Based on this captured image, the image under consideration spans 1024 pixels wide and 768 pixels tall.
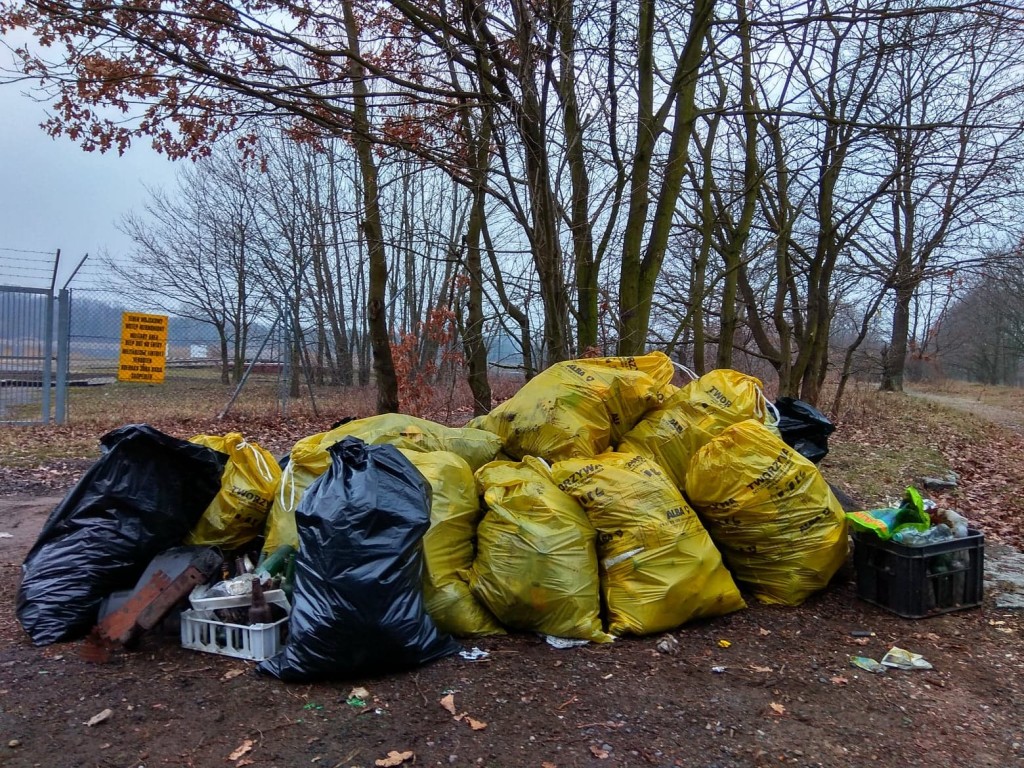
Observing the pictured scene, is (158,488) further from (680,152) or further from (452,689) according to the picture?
(680,152)

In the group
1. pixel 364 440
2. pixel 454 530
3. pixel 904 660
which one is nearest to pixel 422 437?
pixel 364 440

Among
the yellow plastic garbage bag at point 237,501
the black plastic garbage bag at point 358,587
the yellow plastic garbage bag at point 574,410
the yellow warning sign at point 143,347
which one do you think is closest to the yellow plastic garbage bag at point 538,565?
the black plastic garbage bag at point 358,587

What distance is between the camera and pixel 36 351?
8289mm

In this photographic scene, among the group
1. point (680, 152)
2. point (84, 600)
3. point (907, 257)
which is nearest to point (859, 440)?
point (907, 257)

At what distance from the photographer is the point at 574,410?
11.3ft

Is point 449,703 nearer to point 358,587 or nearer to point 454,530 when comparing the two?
point 358,587

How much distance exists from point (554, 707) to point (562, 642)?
462 millimetres

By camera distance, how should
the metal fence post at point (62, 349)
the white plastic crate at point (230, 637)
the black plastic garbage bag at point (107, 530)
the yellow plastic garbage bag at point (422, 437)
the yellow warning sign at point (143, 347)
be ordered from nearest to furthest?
the white plastic crate at point (230, 637)
the black plastic garbage bag at point (107, 530)
the yellow plastic garbage bag at point (422, 437)
the metal fence post at point (62, 349)
the yellow warning sign at point (143, 347)

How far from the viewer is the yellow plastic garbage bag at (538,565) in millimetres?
2703

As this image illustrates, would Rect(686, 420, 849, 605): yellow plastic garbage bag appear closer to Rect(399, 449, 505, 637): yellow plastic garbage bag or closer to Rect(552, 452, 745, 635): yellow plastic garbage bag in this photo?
Rect(552, 452, 745, 635): yellow plastic garbage bag

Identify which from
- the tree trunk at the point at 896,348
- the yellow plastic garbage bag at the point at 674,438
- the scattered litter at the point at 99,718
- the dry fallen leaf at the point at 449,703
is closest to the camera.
Result: the scattered litter at the point at 99,718

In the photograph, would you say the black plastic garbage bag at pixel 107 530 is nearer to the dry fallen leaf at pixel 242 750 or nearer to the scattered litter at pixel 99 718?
the scattered litter at pixel 99 718

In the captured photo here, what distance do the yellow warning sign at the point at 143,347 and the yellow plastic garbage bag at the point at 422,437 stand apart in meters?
6.77

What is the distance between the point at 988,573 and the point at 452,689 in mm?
2934
